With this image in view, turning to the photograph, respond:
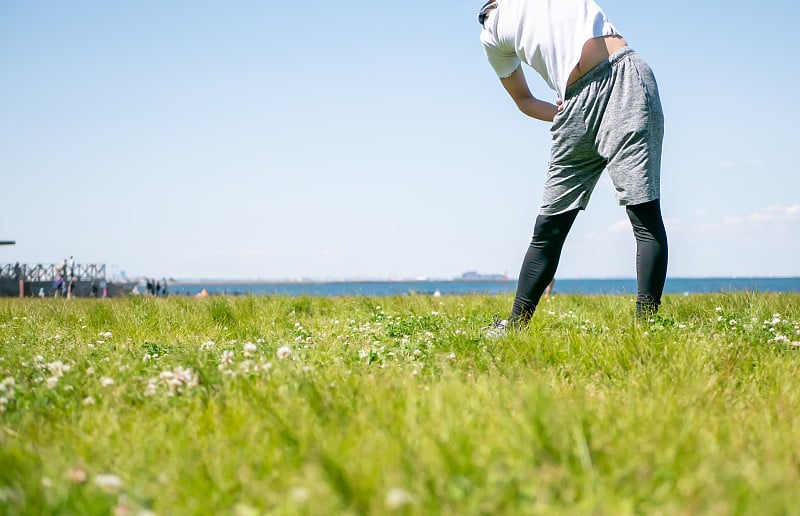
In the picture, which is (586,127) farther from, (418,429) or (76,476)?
(76,476)

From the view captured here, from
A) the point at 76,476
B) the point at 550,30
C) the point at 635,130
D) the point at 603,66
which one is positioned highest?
the point at 550,30

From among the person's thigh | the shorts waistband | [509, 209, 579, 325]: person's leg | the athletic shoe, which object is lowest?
the athletic shoe

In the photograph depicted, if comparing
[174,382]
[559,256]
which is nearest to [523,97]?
[559,256]

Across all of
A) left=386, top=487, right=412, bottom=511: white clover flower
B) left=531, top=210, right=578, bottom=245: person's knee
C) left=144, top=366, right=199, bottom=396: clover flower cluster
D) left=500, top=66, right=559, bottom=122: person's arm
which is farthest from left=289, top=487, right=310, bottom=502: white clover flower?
left=500, top=66, right=559, bottom=122: person's arm

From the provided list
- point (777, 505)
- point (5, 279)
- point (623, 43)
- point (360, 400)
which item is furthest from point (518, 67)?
point (5, 279)

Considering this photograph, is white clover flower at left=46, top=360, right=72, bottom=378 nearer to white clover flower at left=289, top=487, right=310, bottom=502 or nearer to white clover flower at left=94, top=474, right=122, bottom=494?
white clover flower at left=94, top=474, right=122, bottom=494

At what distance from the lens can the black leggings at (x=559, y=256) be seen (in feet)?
13.5

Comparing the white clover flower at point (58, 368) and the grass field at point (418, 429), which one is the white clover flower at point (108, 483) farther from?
the white clover flower at point (58, 368)

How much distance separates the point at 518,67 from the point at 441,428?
3.63 metres

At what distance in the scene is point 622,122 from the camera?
400 centimetres

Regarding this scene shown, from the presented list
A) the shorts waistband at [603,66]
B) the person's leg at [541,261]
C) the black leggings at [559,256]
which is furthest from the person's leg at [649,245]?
the shorts waistband at [603,66]

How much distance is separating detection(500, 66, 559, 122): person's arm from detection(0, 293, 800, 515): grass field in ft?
5.78

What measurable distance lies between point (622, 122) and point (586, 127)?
273 millimetres

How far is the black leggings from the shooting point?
4121 mm
